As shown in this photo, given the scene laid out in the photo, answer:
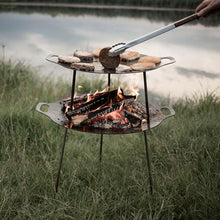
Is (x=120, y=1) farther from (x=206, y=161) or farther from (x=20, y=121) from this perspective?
(x=206, y=161)

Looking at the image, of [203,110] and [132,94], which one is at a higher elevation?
[132,94]

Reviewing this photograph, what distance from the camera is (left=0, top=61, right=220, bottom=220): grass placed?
2.00 meters

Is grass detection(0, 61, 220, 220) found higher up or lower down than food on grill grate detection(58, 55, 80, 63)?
lower down

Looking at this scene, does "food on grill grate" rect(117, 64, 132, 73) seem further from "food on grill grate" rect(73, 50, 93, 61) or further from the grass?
the grass

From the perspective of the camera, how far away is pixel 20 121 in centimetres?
302

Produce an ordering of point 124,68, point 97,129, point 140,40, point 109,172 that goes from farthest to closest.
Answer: point 109,172, point 97,129, point 124,68, point 140,40

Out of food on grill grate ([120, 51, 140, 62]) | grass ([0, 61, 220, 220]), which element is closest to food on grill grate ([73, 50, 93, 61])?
food on grill grate ([120, 51, 140, 62])

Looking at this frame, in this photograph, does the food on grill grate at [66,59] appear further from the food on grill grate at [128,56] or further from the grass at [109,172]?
the grass at [109,172]

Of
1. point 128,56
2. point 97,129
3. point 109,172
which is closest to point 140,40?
point 128,56

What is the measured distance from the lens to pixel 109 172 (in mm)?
2434

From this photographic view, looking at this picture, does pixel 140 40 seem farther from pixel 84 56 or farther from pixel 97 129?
pixel 97 129

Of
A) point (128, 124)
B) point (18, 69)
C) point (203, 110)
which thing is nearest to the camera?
point (128, 124)

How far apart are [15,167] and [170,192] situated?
1.23m

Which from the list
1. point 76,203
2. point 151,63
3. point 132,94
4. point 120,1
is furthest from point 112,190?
point 120,1
